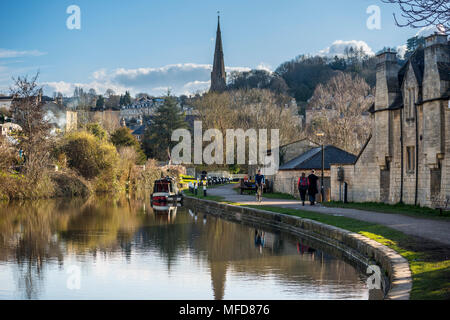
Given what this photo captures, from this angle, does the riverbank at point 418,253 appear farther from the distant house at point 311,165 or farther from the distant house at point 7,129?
the distant house at point 7,129

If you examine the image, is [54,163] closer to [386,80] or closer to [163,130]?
[386,80]

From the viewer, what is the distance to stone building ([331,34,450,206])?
20672 mm

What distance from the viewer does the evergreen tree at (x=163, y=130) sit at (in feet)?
252

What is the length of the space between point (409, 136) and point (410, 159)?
1020mm

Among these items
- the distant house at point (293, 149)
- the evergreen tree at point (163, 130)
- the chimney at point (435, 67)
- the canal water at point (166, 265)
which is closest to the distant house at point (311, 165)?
the distant house at point (293, 149)

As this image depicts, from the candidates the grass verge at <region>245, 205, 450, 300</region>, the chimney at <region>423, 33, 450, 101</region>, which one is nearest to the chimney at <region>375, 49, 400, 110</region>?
the chimney at <region>423, 33, 450, 101</region>

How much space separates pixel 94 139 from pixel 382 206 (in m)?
32.2

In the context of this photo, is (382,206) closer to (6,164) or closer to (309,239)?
(309,239)

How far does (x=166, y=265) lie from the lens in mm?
12008

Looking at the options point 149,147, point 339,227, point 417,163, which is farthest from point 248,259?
point 149,147

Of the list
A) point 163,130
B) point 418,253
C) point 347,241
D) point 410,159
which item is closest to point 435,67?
point 410,159

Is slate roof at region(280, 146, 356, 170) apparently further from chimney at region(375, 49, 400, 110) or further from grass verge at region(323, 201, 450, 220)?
chimney at region(375, 49, 400, 110)

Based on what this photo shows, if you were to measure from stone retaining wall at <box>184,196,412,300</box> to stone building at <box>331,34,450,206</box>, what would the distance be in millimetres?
6094

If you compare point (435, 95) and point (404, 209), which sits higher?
point (435, 95)
